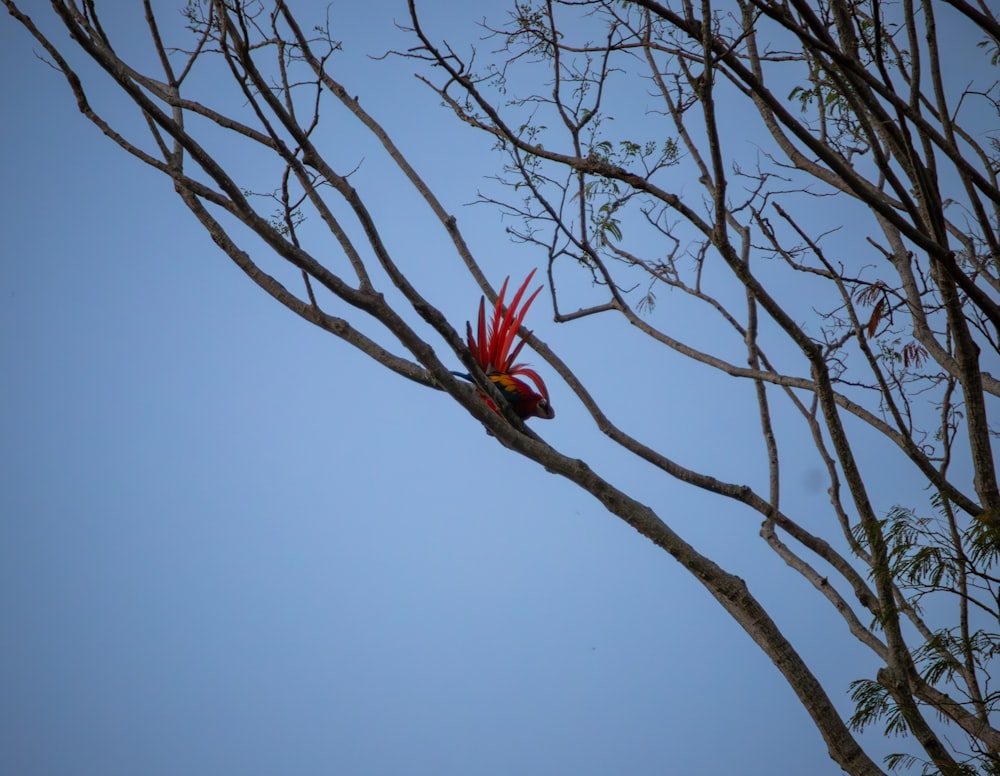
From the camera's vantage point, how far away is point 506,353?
337 cm

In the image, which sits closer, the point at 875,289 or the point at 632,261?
the point at 875,289

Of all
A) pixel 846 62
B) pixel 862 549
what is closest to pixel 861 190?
pixel 846 62

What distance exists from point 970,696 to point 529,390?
74.8 inches

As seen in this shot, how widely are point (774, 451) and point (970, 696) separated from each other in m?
1.07

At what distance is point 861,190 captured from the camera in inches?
83.4

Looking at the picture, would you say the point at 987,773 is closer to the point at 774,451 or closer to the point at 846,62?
the point at 774,451

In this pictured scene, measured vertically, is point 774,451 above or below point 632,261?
below

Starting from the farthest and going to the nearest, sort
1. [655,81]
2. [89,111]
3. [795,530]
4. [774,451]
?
[655,81] → [774,451] → [795,530] → [89,111]

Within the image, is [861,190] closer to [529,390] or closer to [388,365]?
[388,365]

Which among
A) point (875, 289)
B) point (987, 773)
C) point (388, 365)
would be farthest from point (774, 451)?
point (388, 365)

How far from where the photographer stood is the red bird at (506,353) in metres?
3.29

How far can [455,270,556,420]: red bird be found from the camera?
3293 mm

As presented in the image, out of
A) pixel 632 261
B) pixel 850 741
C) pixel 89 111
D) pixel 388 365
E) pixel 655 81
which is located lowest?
pixel 850 741

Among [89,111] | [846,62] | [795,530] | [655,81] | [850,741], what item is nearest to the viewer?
[846,62]
